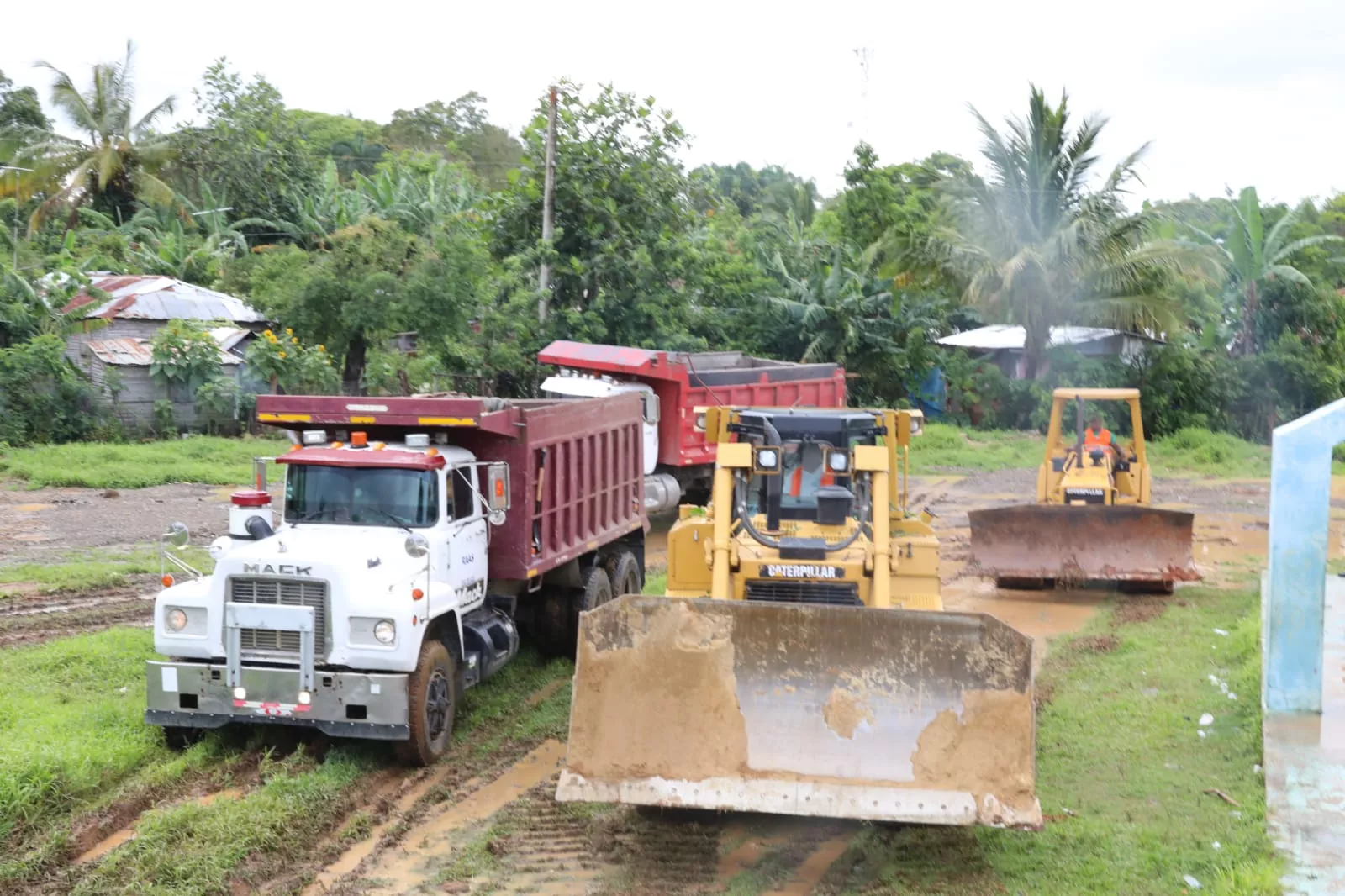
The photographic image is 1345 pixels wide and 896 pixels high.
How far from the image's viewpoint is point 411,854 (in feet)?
23.6

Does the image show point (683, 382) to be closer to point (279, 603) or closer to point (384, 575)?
point (384, 575)

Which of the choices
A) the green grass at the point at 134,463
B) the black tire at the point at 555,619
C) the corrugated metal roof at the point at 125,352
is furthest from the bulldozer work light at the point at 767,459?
the corrugated metal roof at the point at 125,352

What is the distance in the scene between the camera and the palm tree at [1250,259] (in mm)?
32094

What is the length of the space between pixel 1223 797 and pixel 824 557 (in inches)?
105

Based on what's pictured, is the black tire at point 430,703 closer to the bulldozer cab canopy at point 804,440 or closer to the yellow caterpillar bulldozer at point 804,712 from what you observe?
the yellow caterpillar bulldozer at point 804,712

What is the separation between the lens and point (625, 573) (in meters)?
12.7

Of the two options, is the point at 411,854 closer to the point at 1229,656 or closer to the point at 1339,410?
the point at 1339,410

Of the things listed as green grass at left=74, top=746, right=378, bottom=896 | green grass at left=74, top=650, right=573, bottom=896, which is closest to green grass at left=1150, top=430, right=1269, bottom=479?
green grass at left=74, top=650, right=573, bottom=896

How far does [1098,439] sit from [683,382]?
5.47 metres

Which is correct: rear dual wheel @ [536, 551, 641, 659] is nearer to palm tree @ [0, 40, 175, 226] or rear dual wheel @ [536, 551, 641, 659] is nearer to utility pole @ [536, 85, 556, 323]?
utility pole @ [536, 85, 556, 323]

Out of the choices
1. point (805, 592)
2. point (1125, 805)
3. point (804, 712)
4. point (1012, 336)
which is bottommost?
point (1125, 805)

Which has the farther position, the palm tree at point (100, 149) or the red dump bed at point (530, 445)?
the palm tree at point (100, 149)

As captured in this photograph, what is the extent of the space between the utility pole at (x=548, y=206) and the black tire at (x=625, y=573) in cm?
1277

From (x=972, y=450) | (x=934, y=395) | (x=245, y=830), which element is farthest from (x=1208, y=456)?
(x=245, y=830)
